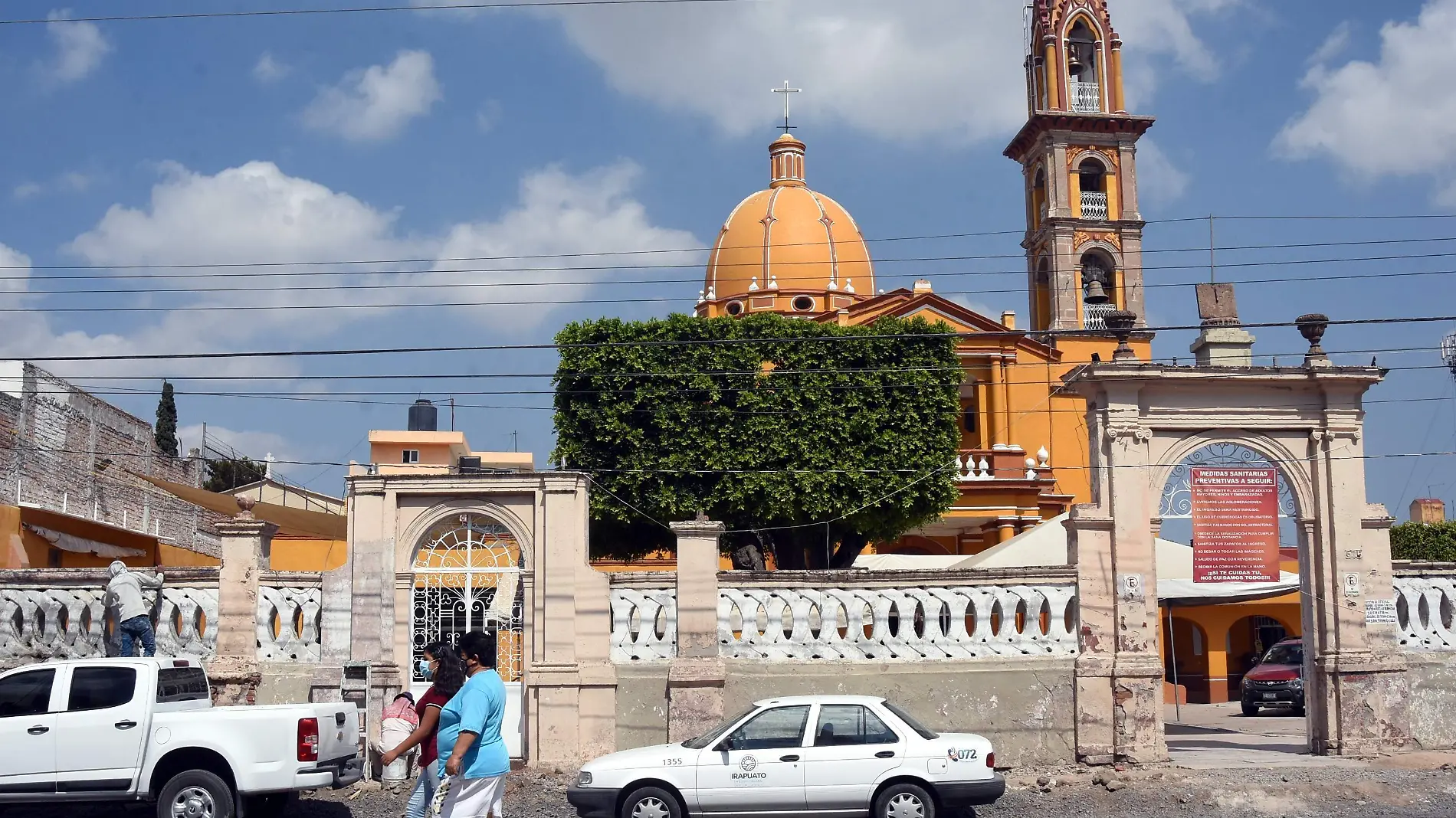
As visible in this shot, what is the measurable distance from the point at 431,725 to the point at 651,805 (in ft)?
11.8

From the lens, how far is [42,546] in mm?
24453

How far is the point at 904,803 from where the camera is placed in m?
11.9

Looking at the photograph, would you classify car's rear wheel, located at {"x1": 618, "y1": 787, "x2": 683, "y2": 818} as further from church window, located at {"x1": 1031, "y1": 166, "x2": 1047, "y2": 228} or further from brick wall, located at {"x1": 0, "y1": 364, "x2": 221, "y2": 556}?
church window, located at {"x1": 1031, "y1": 166, "x2": 1047, "y2": 228}

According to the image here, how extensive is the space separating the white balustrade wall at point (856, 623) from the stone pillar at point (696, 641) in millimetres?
193

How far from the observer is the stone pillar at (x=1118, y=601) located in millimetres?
15141

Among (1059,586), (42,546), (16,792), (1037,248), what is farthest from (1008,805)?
(1037,248)

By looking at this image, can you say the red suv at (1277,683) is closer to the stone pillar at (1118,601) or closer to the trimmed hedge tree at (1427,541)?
the stone pillar at (1118,601)

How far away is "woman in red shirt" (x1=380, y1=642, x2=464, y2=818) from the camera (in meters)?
8.77

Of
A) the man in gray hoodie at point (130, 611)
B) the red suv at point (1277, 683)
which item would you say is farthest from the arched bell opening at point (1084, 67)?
the man in gray hoodie at point (130, 611)

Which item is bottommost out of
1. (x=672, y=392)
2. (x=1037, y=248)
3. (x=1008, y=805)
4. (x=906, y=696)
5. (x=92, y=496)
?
(x=1008, y=805)

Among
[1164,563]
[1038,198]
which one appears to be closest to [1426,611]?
[1164,563]

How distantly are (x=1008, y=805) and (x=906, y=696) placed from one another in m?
1.76

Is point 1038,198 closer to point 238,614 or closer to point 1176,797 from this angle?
point 1176,797

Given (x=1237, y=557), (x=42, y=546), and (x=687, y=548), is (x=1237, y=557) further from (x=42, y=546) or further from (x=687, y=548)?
(x=42, y=546)
